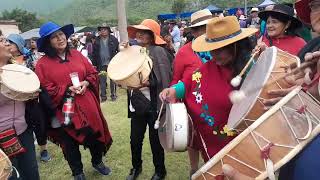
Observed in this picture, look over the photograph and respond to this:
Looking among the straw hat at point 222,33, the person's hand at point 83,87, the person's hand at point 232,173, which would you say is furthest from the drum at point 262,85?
the person's hand at point 83,87

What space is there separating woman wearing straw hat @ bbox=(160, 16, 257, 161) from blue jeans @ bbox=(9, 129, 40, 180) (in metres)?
1.56

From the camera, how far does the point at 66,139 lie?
476 centimetres

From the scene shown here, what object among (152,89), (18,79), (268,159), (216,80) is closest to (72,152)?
(152,89)

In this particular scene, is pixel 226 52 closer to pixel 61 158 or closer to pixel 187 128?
pixel 187 128

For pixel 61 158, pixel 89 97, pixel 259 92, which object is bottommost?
pixel 61 158

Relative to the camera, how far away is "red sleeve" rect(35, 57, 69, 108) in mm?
4512

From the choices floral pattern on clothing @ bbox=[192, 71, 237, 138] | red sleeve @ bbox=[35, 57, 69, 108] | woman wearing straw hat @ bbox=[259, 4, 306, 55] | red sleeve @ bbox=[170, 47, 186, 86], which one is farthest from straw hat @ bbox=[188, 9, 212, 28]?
red sleeve @ bbox=[35, 57, 69, 108]

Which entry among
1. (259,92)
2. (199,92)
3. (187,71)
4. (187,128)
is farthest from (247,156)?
(187,71)

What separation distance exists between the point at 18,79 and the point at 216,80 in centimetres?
193

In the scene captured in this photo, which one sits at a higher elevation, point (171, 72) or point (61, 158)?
point (171, 72)

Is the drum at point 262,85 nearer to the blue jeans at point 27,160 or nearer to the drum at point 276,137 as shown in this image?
the drum at point 276,137

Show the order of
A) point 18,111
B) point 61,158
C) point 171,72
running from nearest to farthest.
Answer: point 18,111 → point 171,72 → point 61,158

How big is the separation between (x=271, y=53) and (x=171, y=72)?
2337mm

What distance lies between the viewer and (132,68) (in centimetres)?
413
